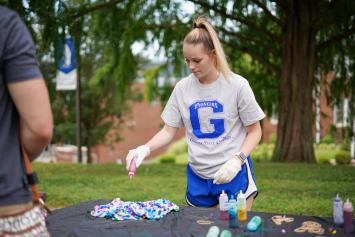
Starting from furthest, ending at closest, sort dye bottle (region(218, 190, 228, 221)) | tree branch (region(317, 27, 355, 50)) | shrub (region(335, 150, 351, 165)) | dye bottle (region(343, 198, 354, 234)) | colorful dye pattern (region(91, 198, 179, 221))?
shrub (region(335, 150, 351, 165)), tree branch (region(317, 27, 355, 50)), colorful dye pattern (region(91, 198, 179, 221)), dye bottle (region(218, 190, 228, 221)), dye bottle (region(343, 198, 354, 234))

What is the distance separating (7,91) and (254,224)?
1729mm

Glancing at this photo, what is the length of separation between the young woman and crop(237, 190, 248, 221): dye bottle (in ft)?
0.45

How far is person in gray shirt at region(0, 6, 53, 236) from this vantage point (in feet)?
5.78

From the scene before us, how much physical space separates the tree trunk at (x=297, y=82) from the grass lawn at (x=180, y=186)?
192 cm

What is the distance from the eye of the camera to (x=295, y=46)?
1271 cm

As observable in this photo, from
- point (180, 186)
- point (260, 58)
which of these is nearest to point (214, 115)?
point (180, 186)

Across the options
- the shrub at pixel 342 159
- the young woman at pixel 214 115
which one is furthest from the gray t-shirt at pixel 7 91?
the shrub at pixel 342 159

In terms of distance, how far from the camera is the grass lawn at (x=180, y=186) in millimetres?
7027

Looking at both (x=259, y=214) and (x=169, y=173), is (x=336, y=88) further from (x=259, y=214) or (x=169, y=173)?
(x=259, y=214)

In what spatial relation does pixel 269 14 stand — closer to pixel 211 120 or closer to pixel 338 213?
pixel 211 120

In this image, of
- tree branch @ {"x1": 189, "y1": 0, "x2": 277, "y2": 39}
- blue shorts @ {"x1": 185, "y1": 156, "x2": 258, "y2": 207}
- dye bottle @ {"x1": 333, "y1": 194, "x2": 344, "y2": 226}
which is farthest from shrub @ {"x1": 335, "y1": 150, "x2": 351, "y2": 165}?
dye bottle @ {"x1": 333, "y1": 194, "x2": 344, "y2": 226}

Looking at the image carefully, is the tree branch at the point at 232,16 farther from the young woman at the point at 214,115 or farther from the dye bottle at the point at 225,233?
the dye bottle at the point at 225,233

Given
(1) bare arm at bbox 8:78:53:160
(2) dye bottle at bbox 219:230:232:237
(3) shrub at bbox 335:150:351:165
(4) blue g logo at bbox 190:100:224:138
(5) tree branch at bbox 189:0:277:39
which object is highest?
(5) tree branch at bbox 189:0:277:39

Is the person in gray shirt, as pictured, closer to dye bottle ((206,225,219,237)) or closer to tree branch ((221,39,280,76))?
dye bottle ((206,225,219,237))
